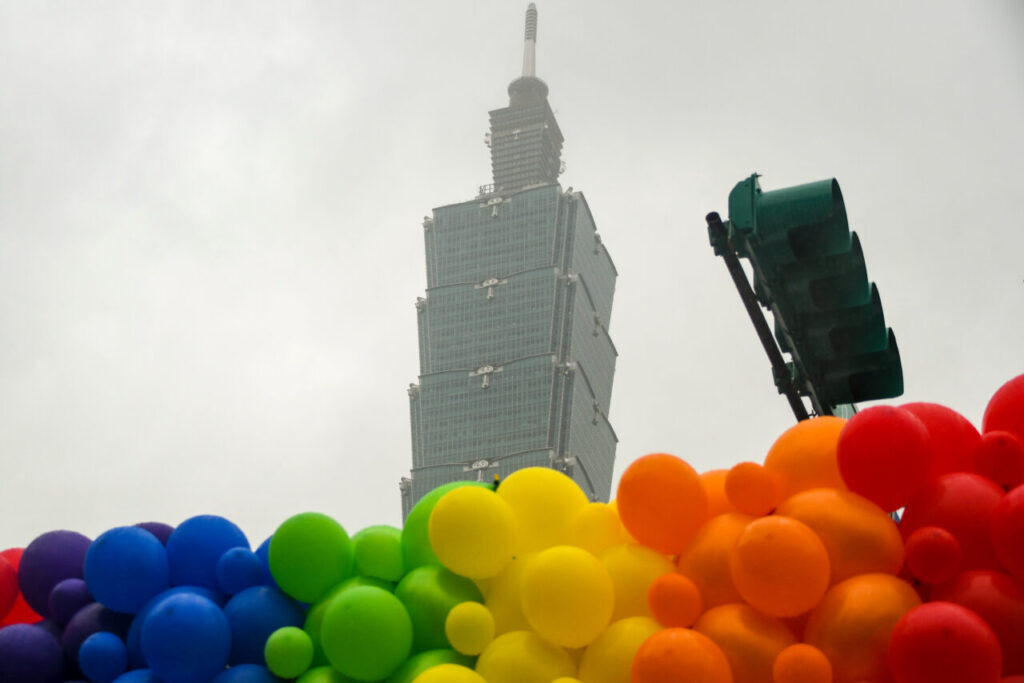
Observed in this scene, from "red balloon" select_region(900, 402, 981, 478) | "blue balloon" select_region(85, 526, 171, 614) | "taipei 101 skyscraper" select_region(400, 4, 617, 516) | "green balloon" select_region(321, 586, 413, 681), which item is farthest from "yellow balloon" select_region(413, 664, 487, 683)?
"taipei 101 skyscraper" select_region(400, 4, 617, 516)

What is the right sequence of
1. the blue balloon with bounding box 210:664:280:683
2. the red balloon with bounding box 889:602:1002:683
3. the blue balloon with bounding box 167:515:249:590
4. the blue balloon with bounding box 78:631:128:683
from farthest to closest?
the blue balloon with bounding box 167:515:249:590, the blue balloon with bounding box 78:631:128:683, the blue balloon with bounding box 210:664:280:683, the red balloon with bounding box 889:602:1002:683

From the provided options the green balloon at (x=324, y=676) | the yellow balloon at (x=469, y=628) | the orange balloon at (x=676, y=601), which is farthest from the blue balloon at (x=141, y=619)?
the orange balloon at (x=676, y=601)

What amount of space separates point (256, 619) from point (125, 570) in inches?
41.3

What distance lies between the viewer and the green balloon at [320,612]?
817 centimetres

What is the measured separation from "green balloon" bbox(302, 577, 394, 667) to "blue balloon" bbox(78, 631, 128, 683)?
1.31 m

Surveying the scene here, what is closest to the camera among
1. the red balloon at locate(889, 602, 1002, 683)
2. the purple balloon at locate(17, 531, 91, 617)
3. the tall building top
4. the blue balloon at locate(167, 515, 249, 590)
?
the red balloon at locate(889, 602, 1002, 683)

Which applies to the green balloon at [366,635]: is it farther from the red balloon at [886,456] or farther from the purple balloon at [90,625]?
the red balloon at [886,456]

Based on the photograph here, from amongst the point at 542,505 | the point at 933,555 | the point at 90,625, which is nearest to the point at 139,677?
the point at 90,625

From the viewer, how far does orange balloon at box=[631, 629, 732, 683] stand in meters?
6.70

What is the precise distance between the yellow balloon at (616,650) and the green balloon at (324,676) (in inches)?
62.7

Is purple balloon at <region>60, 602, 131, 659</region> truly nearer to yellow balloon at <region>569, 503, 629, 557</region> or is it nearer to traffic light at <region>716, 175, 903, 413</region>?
yellow balloon at <region>569, 503, 629, 557</region>

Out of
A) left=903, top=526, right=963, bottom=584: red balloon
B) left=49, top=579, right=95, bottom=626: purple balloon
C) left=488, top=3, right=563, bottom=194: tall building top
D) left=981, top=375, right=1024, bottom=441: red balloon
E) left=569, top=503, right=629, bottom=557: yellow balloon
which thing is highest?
left=488, top=3, right=563, bottom=194: tall building top

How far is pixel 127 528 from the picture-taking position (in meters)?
8.81

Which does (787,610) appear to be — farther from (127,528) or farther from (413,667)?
(127,528)
